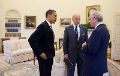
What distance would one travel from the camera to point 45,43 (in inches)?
170

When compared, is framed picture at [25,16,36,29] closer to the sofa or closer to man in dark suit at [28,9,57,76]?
the sofa

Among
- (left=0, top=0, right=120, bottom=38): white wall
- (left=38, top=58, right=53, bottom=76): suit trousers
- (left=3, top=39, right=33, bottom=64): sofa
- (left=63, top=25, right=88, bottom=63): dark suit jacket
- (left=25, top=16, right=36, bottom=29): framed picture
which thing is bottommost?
(left=3, top=39, right=33, bottom=64): sofa

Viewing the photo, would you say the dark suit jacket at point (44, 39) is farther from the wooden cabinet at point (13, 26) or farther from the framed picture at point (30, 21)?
the wooden cabinet at point (13, 26)

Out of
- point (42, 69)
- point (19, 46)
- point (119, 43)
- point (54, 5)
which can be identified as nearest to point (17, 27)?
point (54, 5)

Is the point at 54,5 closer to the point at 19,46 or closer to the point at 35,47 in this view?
the point at 19,46

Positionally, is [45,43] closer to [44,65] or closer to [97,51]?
[44,65]

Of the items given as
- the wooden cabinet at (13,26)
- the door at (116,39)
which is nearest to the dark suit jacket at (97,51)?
the door at (116,39)

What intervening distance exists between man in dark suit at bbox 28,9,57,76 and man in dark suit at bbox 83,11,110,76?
0.67 meters

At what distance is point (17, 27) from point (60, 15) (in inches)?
93.2

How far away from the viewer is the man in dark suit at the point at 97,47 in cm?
381

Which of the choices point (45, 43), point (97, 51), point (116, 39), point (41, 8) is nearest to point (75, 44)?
point (45, 43)

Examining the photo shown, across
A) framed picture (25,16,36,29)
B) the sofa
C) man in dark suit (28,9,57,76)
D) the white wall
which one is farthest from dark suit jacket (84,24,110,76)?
framed picture (25,16,36,29)

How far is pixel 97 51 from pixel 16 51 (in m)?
7.27

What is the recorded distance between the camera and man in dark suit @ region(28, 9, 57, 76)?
4223 mm
